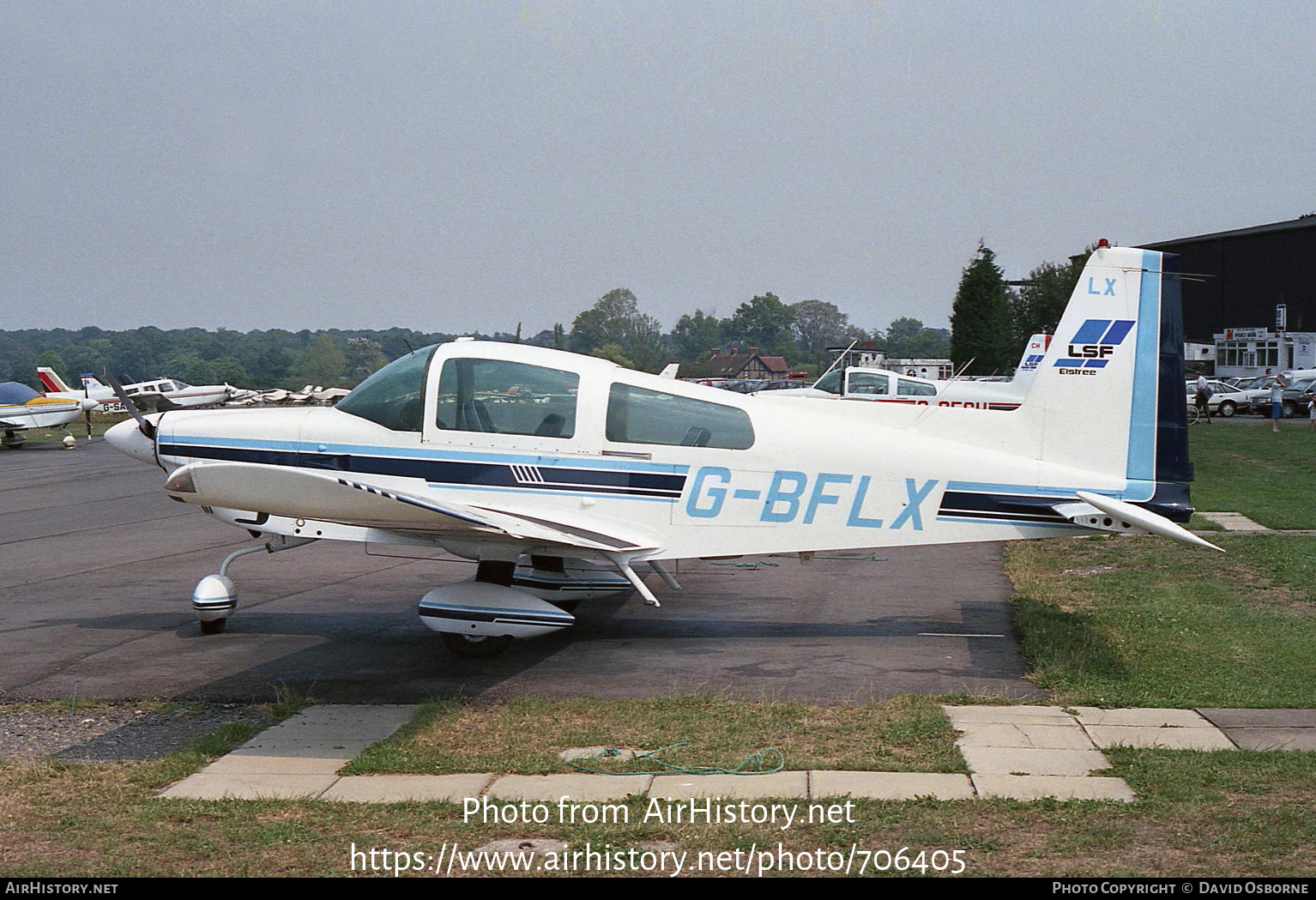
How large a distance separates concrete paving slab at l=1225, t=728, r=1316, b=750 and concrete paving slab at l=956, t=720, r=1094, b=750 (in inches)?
33.4

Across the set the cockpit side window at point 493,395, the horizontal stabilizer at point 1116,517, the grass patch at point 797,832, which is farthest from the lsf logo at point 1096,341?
the cockpit side window at point 493,395

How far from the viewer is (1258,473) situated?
78.4 ft

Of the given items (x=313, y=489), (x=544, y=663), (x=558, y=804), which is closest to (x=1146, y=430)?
(x=544, y=663)

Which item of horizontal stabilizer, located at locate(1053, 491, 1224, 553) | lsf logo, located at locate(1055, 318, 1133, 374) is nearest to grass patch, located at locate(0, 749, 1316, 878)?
horizontal stabilizer, located at locate(1053, 491, 1224, 553)

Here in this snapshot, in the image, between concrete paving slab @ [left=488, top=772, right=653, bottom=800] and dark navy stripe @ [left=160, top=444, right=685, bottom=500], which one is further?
dark navy stripe @ [left=160, top=444, right=685, bottom=500]

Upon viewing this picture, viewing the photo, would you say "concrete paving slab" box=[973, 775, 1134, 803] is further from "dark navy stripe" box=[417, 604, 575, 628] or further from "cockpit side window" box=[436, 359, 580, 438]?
"cockpit side window" box=[436, 359, 580, 438]

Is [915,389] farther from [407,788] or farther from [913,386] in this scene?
[407,788]

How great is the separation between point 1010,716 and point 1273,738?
4.86 feet

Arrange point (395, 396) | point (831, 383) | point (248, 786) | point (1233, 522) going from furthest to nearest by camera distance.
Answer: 1. point (831, 383)
2. point (1233, 522)
3. point (395, 396)
4. point (248, 786)

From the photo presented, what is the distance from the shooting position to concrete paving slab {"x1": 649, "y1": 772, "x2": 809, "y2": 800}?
5.91 metres

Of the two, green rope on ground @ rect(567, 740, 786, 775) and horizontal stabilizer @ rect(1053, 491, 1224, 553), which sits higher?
horizontal stabilizer @ rect(1053, 491, 1224, 553)

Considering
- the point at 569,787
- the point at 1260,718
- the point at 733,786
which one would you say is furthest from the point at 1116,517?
the point at 569,787

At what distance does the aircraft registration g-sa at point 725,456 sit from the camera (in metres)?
8.88

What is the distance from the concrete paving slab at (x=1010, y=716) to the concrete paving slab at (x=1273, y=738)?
3.10 feet
